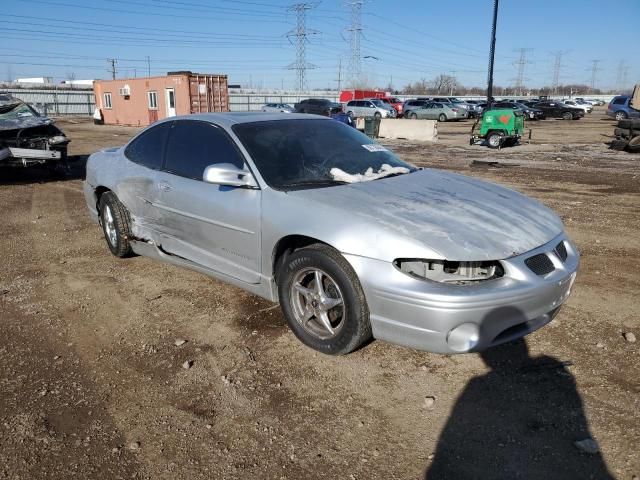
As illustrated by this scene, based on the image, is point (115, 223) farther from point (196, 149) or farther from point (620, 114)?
point (620, 114)

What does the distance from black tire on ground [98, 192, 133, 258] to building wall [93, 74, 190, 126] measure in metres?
22.4

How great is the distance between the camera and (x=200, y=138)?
4.17 metres

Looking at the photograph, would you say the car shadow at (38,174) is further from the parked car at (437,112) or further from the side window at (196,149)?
the parked car at (437,112)

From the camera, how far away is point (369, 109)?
3669 centimetres

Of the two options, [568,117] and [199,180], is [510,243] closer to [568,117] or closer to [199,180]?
[199,180]

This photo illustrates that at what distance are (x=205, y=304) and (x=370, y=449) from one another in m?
2.13

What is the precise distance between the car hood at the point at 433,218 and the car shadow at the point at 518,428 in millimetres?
769

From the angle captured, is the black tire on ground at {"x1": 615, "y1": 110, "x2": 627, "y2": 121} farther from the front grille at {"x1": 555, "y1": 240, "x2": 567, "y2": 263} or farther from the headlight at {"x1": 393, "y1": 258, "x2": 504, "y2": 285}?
the headlight at {"x1": 393, "y1": 258, "x2": 504, "y2": 285}

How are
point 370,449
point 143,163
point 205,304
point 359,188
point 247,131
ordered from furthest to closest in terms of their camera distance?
point 143,163 → point 205,304 → point 247,131 → point 359,188 → point 370,449

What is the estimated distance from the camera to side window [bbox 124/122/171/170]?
4531 millimetres

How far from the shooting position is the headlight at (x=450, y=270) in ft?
9.29

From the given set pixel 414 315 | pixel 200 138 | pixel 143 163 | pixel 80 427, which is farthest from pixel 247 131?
pixel 80 427

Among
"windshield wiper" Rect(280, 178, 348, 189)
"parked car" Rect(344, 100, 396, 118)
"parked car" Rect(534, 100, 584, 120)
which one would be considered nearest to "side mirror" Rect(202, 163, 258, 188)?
"windshield wiper" Rect(280, 178, 348, 189)

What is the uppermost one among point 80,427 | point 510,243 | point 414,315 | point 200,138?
point 200,138
